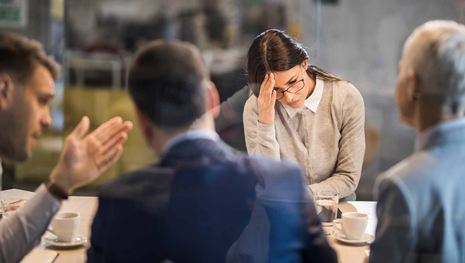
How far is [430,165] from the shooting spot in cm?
A: 112

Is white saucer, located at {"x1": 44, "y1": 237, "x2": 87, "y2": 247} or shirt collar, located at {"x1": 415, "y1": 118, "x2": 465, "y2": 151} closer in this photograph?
shirt collar, located at {"x1": 415, "y1": 118, "x2": 465, "y2": 151}

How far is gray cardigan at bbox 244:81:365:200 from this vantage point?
134 centimetres

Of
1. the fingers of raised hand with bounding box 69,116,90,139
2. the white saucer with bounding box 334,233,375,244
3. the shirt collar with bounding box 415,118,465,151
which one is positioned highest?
the shirt collar with bounding box 415,118,465,151

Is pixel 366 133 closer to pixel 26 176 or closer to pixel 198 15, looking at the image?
pixel 198 15

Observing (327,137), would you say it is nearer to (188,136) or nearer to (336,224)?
(336,224)

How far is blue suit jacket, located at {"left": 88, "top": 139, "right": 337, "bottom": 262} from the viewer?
1.22 m

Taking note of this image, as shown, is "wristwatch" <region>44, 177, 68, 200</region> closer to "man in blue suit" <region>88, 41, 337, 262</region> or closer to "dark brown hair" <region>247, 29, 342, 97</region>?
"man in blue suit" <region>88, 41, 337, 262</region>

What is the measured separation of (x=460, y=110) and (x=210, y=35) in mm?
622

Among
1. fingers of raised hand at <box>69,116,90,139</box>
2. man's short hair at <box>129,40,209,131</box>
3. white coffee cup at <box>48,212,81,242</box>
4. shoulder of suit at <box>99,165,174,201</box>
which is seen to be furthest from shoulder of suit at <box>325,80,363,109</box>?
white coffee cup at <box>48,212,81,242</box>

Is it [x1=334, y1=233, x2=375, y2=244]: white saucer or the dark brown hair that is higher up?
the dark brown hair

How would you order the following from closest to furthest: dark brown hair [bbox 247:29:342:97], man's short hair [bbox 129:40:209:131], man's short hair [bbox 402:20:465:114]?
man's short hair [bbox 402:20:465:114], man's short hair [bbox 129:40:209:131], dark brown hair [bbox 247:29:342:97]

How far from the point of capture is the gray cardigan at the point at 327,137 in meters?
1.34

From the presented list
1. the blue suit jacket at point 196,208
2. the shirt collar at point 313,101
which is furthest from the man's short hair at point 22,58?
the shirt collar at point 313,101

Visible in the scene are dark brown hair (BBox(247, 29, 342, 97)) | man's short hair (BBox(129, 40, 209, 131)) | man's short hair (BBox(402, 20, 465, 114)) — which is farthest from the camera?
dark brown hair (BBox(247, 29, 342, 97))
